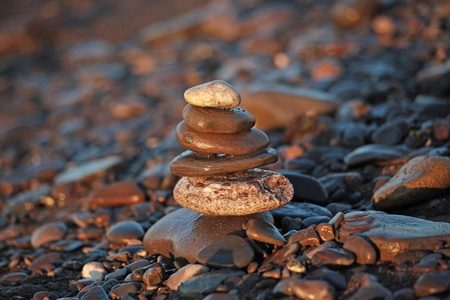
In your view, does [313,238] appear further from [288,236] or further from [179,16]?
[179,16]

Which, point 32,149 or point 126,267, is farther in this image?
point 32,149

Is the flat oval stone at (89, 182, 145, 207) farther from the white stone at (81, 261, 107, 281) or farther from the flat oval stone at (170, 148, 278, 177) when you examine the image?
the flat oval stone at (170, 148, 278, 177)

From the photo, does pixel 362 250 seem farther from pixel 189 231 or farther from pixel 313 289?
pixel 189 231

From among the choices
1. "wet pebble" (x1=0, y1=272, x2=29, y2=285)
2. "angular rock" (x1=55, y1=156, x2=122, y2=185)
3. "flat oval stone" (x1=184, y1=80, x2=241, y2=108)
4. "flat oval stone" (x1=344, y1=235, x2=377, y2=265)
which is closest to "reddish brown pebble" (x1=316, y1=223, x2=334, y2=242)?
"flat oval stone" (x1=344, y1=235, x2=377, y2=265)

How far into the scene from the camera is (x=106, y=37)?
2000cm

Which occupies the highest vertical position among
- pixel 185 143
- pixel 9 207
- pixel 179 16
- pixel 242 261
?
pixel 179 16

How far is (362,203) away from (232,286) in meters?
1.90

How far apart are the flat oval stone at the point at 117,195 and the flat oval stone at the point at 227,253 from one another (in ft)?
8.41

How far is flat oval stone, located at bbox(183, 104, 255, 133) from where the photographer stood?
3930 millimetres

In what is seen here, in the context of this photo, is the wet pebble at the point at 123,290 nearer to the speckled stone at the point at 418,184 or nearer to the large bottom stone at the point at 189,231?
the large bottom stone at the point at 189,231

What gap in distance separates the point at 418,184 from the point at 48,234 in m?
4.13

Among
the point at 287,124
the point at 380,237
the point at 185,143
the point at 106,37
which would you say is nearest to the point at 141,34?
the point at 106,37

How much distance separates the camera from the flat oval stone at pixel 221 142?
3.94 metres

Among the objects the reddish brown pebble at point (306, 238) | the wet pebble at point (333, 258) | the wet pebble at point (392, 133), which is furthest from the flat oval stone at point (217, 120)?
the wet pebble at point (392, 133)
